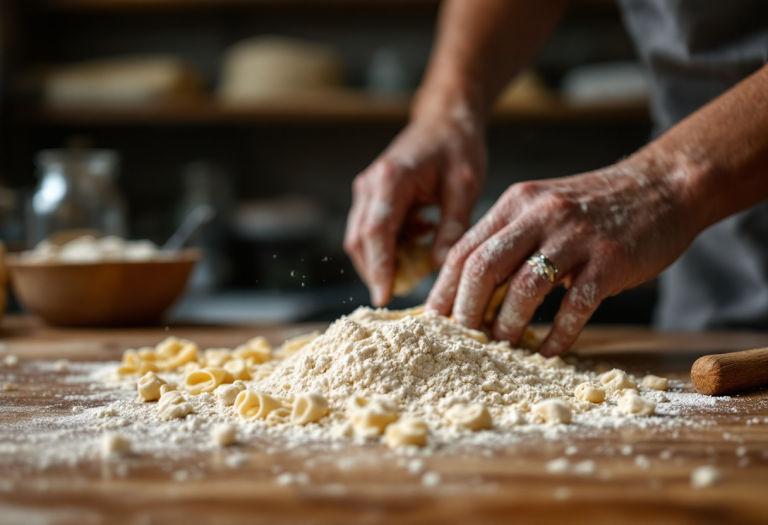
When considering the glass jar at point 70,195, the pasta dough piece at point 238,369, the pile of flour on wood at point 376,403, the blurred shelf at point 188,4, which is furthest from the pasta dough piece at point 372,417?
the blurred shelf at point 188,4

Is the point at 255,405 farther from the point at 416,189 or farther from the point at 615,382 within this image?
the point at 416,189

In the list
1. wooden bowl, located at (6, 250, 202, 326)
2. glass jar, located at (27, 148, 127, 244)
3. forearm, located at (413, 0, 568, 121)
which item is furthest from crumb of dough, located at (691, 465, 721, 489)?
glass jar, located at (27, 148, 127, 244)

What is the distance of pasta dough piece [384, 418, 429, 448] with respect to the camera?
1.75 ft

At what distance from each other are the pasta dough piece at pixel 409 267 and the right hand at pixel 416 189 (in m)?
0.02

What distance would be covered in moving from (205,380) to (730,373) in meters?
0.53

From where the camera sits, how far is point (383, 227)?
1.05m

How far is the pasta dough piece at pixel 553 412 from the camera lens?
0.59 metres

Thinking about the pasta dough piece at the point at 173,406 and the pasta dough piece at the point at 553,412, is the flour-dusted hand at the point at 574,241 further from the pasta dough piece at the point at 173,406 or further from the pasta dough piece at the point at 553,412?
the pasta dough piece at the point at 173,406

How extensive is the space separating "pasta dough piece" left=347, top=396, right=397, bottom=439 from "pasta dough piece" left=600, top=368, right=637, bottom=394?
0.81ft

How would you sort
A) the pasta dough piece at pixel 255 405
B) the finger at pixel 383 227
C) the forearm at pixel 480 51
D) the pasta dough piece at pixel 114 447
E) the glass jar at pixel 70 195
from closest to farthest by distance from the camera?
the pasta dough piece at pixel 114 447 < the pasta dough piece at pixel 255 405 < the finger at pixel 383 227 < the forearm at pixel 480 51 < the glass jar at pixel 70 195

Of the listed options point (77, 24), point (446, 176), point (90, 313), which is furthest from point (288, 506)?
point (77, 24)

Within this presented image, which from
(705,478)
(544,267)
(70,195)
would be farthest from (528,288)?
(70,195)

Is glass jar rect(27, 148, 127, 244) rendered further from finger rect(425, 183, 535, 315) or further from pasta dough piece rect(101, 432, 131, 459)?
pasta dough piece rect(101, 432, 131, 459)

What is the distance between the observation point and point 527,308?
2.64 ft
